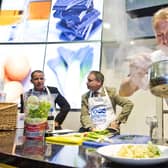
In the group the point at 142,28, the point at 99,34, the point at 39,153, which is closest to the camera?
the point at 39,153

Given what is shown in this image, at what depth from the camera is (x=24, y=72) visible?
10.1 feet

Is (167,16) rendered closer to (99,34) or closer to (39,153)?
(39,153)

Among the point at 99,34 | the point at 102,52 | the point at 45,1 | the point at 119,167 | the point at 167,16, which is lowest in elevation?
the point at 119,167

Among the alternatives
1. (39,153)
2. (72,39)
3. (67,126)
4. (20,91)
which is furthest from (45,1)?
(39,153)

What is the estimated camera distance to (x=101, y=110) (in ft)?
8.15

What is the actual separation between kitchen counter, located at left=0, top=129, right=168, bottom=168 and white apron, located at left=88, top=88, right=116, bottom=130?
1.39m

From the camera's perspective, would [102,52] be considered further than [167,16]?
Yes

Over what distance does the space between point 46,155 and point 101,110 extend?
1662 mm

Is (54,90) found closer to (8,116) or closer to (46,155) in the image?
(8,116)

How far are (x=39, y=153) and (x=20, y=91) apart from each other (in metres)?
2.26

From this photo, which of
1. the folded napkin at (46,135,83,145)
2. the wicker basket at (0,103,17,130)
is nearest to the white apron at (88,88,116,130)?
the wicker basket at (0,103,17,130)

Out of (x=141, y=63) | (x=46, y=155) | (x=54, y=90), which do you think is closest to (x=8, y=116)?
(x=46, y=155)

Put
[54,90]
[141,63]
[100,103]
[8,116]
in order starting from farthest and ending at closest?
[54,90], [100,103], [8,116], [141,63]

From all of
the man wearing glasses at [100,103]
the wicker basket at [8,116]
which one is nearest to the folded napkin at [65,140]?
the wicker basket at [8,116]
